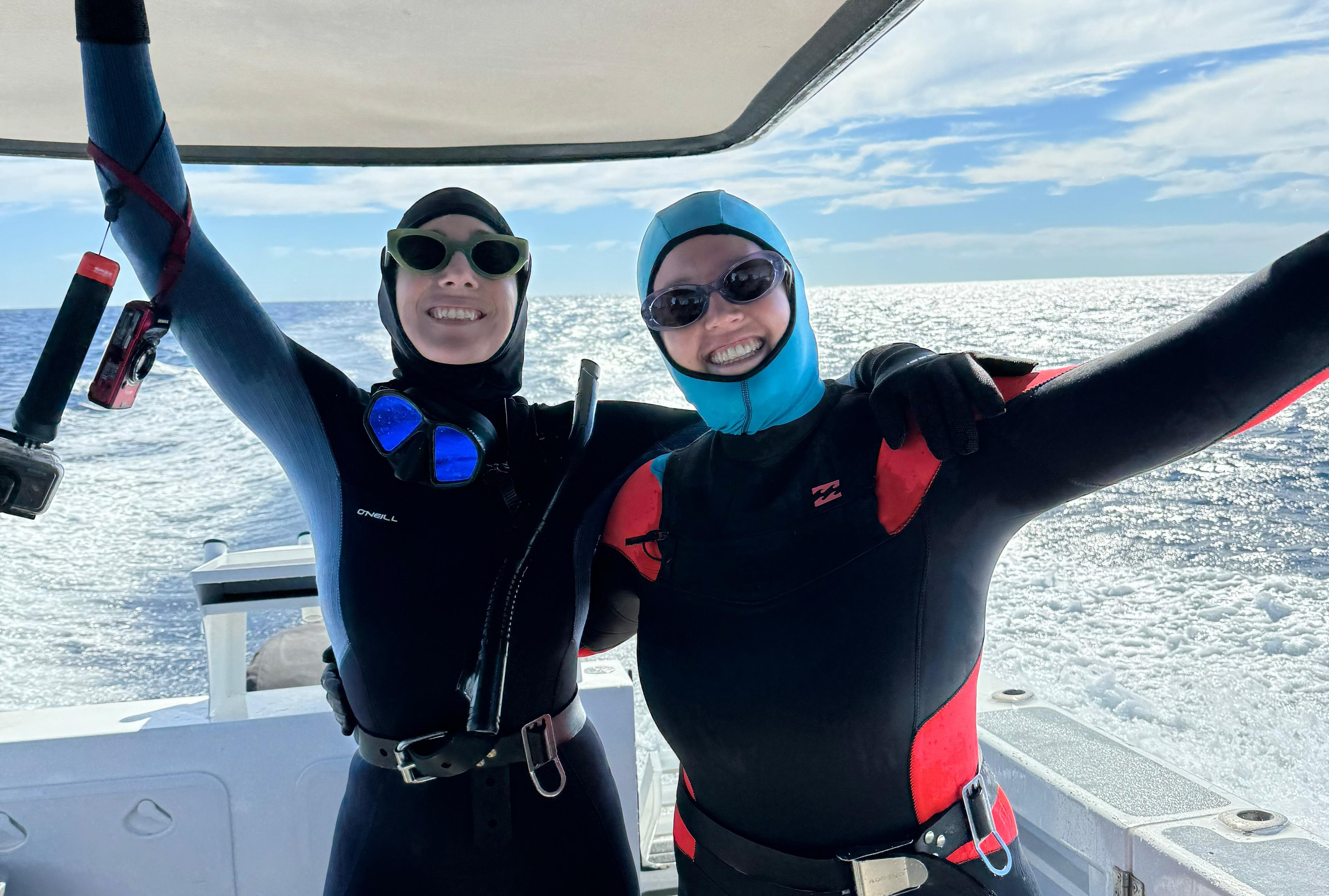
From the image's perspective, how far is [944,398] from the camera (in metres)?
1.05

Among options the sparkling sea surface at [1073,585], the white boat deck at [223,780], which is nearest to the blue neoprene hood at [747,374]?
the sparkling sea surface at [1073,585]

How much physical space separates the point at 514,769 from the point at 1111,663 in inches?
206

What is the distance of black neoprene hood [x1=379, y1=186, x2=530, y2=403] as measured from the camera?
1436mm

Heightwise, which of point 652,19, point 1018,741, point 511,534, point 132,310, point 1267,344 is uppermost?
point 652,19

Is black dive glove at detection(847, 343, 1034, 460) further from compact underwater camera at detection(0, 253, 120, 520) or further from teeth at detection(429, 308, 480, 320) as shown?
compact underwater camera at detection(0, 253, 120, 520)

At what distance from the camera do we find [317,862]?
86.4 inches

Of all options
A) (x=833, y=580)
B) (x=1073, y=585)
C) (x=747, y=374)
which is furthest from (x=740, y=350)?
(x=1073, y=585)

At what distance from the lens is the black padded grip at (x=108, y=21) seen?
119 cm

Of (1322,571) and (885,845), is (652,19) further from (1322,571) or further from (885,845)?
(1322,571)

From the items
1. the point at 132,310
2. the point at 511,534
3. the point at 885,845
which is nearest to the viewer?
the point at 885,845

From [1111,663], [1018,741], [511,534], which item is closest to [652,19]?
[511,534]

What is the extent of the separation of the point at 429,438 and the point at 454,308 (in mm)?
217

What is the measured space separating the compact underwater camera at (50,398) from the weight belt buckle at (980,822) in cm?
116

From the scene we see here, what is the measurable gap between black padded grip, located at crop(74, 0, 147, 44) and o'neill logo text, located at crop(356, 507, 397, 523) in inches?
27.8
